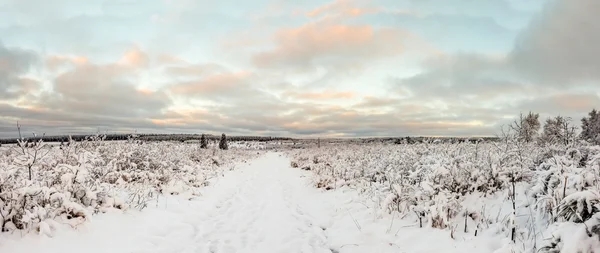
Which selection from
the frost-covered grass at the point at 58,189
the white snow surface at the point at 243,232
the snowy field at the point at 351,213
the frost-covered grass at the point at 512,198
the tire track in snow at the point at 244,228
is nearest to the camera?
the frost-covered grass at the point at 512,198

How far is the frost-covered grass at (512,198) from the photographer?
3785 millimetres

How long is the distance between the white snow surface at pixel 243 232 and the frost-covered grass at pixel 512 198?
1.27 feet

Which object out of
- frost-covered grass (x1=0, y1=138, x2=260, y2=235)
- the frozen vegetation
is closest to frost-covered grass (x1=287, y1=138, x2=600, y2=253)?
the frozen vegetation

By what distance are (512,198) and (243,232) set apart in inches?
198

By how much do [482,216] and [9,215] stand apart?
7.55 m

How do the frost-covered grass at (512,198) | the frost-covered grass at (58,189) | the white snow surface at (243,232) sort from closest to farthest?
the frost-covered grass at (512,198), the frost-covered grass at (58,189), the white snow surface at (243,232)

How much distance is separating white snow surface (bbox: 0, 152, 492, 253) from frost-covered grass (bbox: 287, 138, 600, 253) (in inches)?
15.3

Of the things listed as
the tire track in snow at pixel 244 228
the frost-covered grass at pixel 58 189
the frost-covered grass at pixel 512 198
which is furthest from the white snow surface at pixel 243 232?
the frost-covered grass at pixel 512 198

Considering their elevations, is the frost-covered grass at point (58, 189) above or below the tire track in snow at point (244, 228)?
above

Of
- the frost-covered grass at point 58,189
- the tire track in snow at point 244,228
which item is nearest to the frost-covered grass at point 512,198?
the tire track in snow at point 244,228

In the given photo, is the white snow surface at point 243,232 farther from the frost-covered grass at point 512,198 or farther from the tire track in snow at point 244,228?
the frost-covered grass at point 512,198

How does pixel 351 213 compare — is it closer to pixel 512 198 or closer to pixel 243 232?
pixel 243 232

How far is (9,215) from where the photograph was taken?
4.84m

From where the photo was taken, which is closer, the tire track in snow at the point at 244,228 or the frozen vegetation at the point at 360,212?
the frozen vegetation at the point at 360,212
